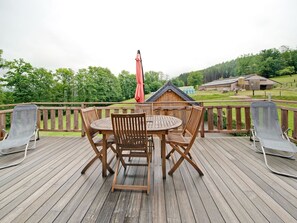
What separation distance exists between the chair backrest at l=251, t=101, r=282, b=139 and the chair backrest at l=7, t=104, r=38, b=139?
16.4ft

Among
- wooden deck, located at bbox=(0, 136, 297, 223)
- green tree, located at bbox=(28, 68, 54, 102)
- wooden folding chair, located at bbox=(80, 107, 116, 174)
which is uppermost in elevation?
green tree, located at bbox=(28, 68, 54, 102)

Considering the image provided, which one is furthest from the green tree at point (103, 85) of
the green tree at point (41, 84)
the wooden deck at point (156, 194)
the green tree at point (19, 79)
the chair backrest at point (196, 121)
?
the chair backrest at point (196, 121)

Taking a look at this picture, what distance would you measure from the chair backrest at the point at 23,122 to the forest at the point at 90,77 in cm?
1086

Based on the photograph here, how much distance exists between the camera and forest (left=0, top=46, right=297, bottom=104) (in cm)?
996

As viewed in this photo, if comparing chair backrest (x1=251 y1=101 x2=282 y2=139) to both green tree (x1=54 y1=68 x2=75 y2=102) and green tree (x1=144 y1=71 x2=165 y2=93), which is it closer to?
green tree (x1=144 y1=71 x2=165 y2=93)

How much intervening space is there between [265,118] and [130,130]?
3.09 meters

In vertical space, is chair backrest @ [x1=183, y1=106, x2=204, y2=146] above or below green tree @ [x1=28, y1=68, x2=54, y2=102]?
below

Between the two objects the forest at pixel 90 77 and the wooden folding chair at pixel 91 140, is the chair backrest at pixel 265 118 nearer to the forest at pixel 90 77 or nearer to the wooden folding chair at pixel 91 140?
the wooden folding chair at pixel 91 140

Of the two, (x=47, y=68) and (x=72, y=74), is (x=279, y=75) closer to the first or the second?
(x=72, y=74)

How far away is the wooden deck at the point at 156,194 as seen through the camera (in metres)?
1.48

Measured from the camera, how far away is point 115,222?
1.40m

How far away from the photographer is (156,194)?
183 cm

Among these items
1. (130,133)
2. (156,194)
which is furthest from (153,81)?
(156,194)

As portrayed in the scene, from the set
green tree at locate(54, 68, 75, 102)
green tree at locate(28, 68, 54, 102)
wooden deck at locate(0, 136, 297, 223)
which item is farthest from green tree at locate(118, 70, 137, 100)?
wooden deck at locate(0, 136, 297, 223)
